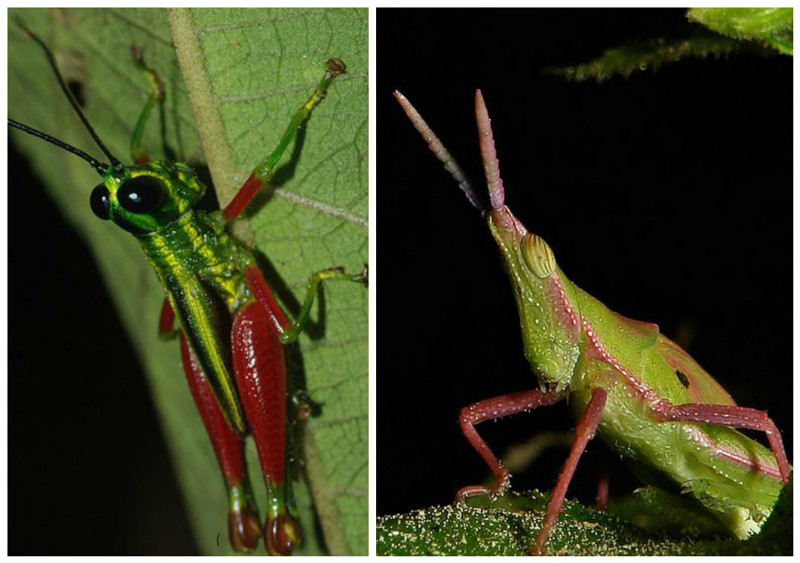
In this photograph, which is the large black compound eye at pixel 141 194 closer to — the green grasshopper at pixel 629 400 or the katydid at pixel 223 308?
the katydid at pixel 223 308

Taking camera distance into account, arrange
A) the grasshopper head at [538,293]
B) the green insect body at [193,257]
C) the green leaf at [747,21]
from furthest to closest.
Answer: the green insect body at [193,257] → the grasshopper head at [538,293] → the green leaf at [747,21]

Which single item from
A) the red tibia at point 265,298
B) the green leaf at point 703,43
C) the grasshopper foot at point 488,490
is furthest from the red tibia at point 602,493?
the green leaf at point 703,43

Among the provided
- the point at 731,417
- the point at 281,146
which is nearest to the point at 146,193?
the point at 281,146

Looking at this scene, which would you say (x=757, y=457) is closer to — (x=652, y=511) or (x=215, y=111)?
(x=652, y=511)

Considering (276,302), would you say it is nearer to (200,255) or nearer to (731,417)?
(200,255)

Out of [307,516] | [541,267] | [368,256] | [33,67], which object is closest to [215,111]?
[368,256]

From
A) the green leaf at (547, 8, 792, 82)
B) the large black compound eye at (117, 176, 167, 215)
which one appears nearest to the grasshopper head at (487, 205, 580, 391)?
the green leaf at (547, 8, 792, 82)
